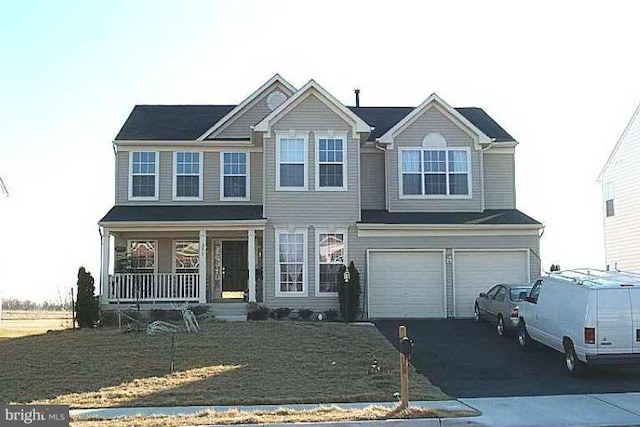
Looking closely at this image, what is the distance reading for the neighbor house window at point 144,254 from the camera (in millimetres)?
26234

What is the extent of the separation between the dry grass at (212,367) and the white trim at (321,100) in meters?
6.62

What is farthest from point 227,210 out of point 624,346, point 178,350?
point 624,346

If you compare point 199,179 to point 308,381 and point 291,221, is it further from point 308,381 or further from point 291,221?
point 308,381

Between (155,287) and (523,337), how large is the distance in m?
11.7

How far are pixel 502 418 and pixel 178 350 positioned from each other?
Answer: 8.54m

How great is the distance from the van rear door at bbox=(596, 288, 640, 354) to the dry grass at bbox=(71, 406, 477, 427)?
4025 mm

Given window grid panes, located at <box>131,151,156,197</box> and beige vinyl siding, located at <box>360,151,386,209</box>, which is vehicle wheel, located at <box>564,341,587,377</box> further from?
window grid panes, located at <box>131,151,156,197</box>

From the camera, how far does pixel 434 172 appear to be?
25453mm

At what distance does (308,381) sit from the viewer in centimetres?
1428

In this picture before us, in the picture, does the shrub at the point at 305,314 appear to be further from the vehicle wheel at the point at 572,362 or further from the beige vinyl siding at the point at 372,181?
the vehicle wheel at the point at 572,362

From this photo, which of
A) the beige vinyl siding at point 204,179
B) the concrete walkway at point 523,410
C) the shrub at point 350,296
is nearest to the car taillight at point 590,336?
the concrete walkway at point 523,410

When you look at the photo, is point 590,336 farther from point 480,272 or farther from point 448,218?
point 448,218

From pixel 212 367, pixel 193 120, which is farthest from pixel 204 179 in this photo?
pixel 212 367

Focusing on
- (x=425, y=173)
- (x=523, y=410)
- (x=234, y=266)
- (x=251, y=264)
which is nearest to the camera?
(x=523, y=410)
